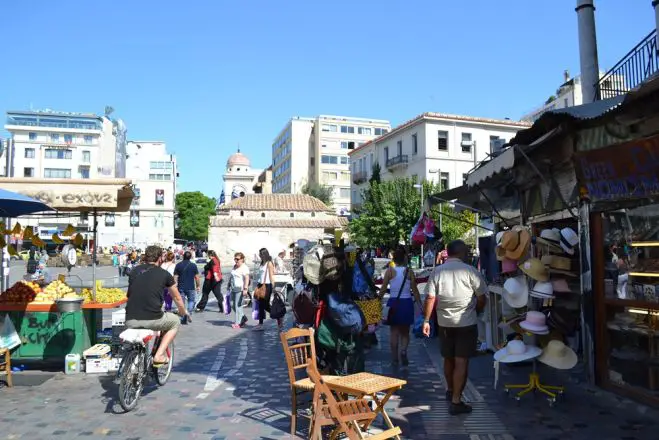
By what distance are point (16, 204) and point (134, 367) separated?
2953 mm

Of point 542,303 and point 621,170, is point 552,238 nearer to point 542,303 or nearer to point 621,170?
point 542,303

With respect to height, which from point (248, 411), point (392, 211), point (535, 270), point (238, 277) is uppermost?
point (392, 211)

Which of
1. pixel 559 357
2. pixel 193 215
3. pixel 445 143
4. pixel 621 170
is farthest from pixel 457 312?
pixel 193 215

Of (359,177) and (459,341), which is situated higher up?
(359,177)

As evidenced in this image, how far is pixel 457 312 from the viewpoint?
5.66m

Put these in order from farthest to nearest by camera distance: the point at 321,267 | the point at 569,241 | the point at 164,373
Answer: the point at 164,373, the point at 569,241, the point at 321,267

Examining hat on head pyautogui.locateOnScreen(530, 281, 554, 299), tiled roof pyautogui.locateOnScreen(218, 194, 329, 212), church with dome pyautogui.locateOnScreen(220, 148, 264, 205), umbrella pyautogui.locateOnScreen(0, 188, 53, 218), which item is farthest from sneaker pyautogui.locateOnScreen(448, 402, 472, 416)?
church with dome pyautogui.locateOnScreen(220, 148, 264, 205)

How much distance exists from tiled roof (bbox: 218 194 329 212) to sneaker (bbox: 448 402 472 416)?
45147 mm

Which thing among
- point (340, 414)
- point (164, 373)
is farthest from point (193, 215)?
point (340, 414)

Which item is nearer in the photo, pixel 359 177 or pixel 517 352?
pixel 517 352

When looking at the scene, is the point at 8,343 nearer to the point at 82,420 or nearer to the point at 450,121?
the point at 82,420

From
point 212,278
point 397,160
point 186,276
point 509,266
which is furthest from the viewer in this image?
point 397,160

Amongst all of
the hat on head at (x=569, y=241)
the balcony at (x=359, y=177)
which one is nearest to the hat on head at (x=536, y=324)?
the hat on head at (x=569, y=241)

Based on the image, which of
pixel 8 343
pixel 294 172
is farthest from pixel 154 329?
pixel 294 172
